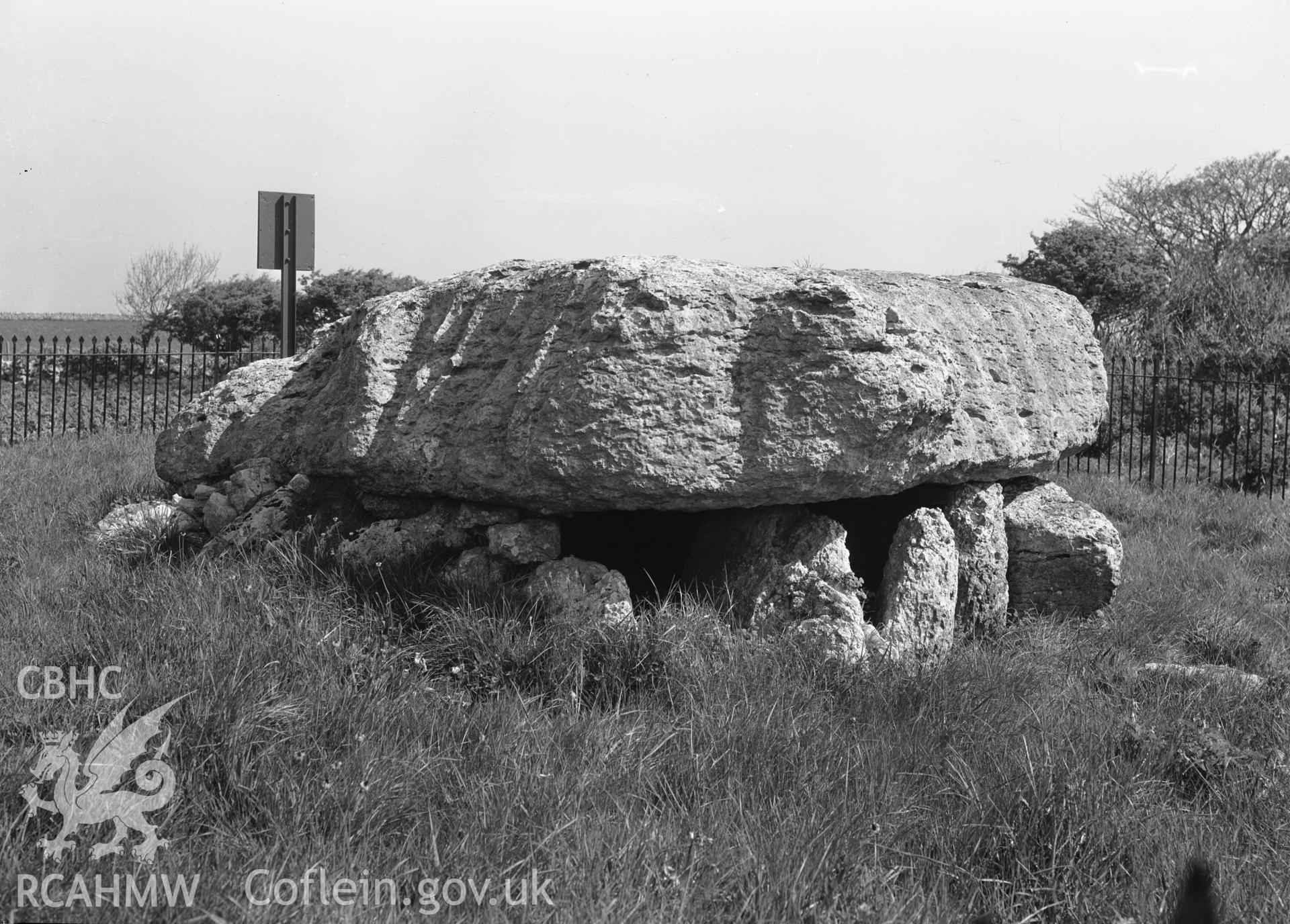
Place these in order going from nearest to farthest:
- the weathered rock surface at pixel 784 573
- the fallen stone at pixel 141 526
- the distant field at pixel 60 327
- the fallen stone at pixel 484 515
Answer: the weathered rock surface at pixel 784 573, the fallen stone at pixel 484 515, the fallen stone at pixel 141 526, the distant field at pixel 60 327

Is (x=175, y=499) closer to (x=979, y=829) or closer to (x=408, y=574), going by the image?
(x=408, y=574)

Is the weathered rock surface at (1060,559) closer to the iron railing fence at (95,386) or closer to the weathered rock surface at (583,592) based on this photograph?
the weathered rock surface at (583,592)

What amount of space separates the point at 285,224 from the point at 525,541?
5734 millimetres

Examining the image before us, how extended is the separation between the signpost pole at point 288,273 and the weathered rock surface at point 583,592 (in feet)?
17.9

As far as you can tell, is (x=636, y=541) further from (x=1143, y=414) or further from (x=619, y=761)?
(x=1143, y=414)

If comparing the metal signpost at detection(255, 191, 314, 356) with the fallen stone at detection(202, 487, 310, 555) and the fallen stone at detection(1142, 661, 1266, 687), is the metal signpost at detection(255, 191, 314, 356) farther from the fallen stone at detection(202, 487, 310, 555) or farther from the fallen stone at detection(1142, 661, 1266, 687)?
the fallen stone at detection(1142, 661, 1266, 687)

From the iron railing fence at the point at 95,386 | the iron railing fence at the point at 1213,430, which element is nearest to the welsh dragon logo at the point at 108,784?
the iron railing fence at the point at 95,386

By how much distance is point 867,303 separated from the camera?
4.27m

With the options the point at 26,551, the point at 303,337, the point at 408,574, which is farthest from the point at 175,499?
the point at 303,337

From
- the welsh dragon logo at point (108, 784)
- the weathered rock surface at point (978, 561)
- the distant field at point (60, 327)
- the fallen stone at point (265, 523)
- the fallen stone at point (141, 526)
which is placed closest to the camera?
the welsh dragon logo at point (108, 784)

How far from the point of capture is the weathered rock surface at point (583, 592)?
405 centimetres

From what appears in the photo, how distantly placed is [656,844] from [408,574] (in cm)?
200

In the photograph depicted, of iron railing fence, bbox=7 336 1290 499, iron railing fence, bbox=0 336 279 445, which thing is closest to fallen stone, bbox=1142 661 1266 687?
iron railing fence, bbox=7 336 1290 499

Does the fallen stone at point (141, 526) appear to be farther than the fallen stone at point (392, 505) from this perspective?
Yes
